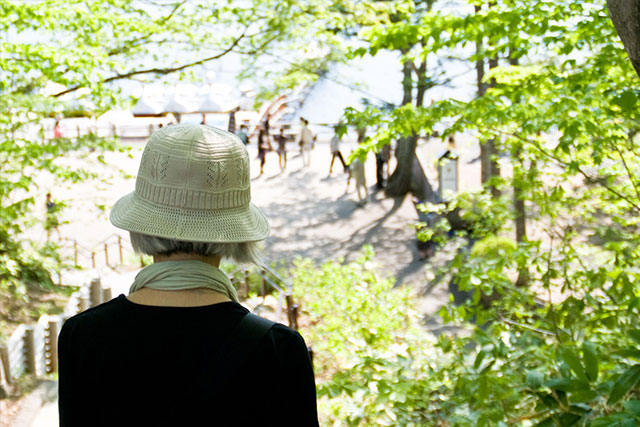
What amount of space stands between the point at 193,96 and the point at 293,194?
279 inches

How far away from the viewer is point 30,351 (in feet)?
26.5

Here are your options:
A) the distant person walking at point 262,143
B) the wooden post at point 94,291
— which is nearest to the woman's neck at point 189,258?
the wooden post at point 94,291

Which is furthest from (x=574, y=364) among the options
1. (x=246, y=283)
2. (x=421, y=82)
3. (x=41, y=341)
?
(x=421, y=82)

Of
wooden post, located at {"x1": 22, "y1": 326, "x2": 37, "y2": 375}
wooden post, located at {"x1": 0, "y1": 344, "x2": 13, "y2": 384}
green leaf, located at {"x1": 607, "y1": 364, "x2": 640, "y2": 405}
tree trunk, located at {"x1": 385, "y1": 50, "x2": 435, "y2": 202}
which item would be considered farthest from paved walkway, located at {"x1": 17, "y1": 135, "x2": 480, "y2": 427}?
green leaf, located at {"x1": 607, "y1": 364, "x2": 640, "y2": 405}

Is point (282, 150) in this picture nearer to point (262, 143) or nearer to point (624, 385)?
point (262, 143)

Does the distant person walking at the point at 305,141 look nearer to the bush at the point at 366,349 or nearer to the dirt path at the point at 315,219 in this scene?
the dirt path at the point at 315,219

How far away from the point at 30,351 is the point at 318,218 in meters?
10.7

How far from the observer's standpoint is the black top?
137 cm

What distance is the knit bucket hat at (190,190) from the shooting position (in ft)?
4.94

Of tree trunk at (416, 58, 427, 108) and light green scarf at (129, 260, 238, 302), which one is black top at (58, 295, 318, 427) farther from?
tree trunk at (416, 58, 427, 108)

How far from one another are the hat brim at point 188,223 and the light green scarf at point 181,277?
57 millimetres

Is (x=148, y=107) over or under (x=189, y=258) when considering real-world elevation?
over

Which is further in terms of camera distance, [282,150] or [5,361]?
[282,150]

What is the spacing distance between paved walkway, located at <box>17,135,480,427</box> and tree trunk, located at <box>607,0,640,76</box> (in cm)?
1088
